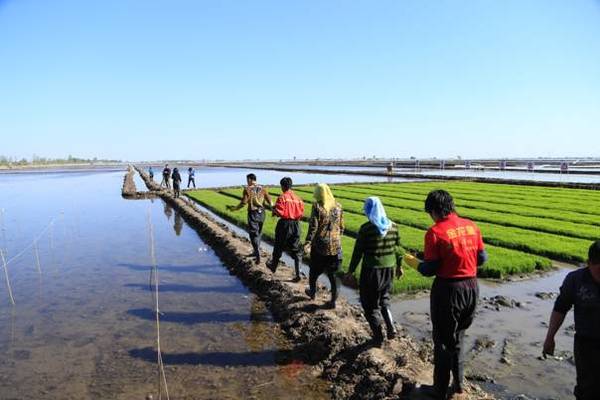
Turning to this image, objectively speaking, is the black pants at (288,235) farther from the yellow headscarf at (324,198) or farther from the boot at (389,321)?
the boot at (389,321)

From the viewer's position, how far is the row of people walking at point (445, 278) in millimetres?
3309

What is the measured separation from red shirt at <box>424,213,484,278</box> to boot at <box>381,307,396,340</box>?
166 cm

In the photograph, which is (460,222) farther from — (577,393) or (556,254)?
(556,254)

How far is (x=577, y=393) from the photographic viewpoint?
3441mm

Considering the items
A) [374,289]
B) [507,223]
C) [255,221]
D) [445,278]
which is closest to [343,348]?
[374,289]

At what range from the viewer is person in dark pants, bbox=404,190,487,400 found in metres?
4.05

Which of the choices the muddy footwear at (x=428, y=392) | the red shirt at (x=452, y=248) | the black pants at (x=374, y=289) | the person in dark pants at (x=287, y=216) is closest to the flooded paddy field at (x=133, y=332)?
the black pants at (x=374, y=289)

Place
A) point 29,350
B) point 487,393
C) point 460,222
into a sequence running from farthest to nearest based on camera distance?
1. point 29,350
2. point 487,393
3. point 460,222

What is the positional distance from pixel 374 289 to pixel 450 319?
1.37 meters

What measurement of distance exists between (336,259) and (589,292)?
3.83 metres

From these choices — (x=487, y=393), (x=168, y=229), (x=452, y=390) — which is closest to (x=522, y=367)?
(x=487, y=393)

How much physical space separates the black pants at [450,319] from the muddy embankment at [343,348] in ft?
1.33

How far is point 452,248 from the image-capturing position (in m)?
4.02

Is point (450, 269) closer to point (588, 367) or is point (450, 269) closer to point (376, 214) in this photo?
point (588, 367)
